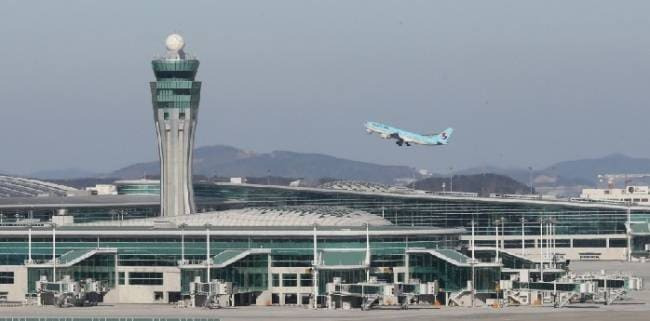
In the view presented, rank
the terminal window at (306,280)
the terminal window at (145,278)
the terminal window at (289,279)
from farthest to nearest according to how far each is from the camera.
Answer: the terminal window at (145,278), the terminal window at (289,279), the terminal window at (306,280)

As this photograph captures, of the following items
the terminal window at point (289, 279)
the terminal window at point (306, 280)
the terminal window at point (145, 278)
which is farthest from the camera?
the terminal window at point (145, 278)

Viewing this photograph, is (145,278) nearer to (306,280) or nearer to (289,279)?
(289,279)

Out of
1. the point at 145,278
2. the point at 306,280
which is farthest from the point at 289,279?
the point at 145,278

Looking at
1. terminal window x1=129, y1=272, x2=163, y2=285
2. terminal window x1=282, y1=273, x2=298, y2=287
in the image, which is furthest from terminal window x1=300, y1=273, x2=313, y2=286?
terminal window x1=129, y1=272, x2=163, y2=285

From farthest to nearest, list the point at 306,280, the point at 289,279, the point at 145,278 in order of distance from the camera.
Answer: the point at 145,278, the point at 289,279, the point at 306,280

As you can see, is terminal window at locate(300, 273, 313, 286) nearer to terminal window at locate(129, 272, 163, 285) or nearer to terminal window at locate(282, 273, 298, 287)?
terminal window at locate(282, 273, 298, 287)

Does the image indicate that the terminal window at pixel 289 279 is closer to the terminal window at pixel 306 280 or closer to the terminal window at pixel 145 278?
the terminal window at pixel 306 280

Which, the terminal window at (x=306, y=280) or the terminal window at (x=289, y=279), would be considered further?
the terminal window at (x=289, y=279)

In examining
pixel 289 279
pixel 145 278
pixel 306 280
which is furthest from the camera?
pixel 145 278

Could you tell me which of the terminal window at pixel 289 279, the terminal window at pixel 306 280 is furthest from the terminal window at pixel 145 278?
the terminal window at pixel 306 280
